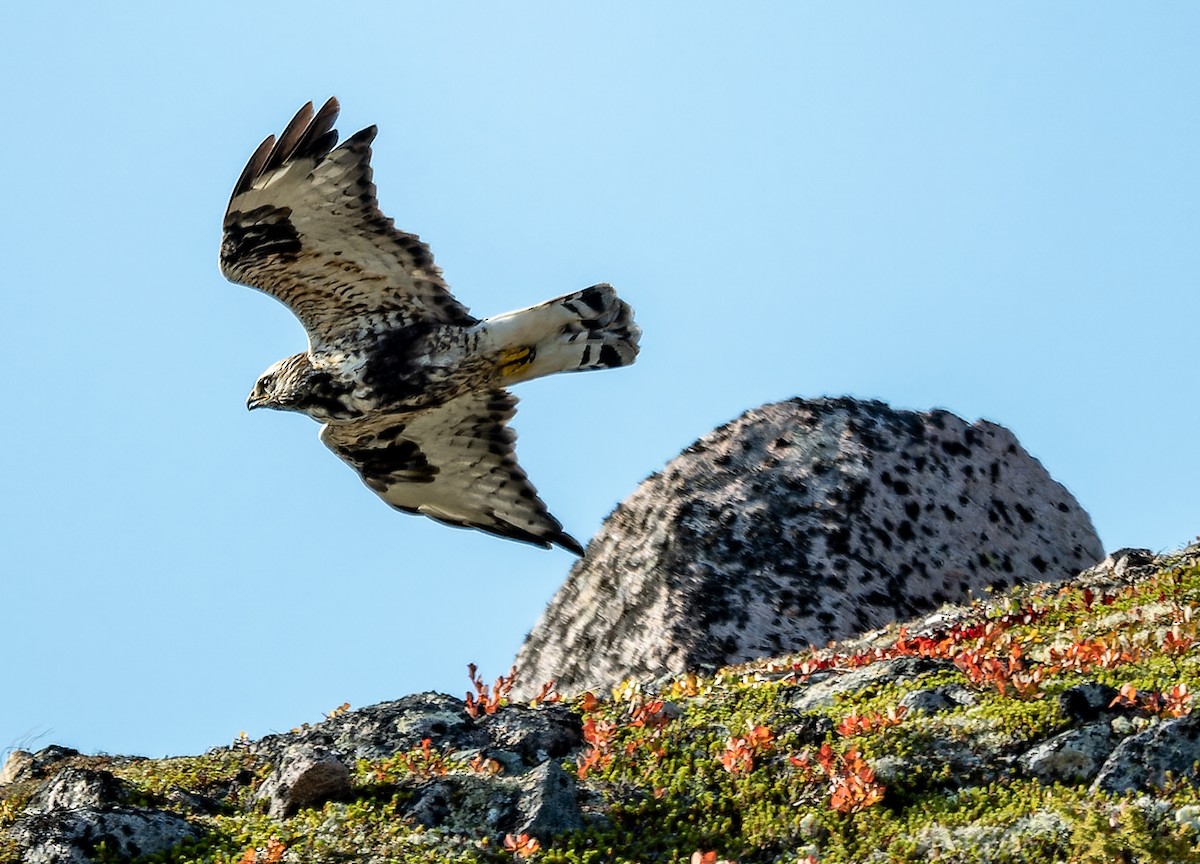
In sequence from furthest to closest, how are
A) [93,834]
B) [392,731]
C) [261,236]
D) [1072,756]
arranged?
[261,236], [392,731], [1072,756], [93,834]

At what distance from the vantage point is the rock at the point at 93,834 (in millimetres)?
9125

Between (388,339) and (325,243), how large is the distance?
1.23 m

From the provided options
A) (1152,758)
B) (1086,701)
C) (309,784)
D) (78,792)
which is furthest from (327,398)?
(1152,758)

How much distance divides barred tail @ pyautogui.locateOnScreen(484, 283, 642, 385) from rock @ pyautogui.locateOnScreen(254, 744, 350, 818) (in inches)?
249

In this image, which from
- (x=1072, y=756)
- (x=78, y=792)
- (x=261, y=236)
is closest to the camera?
(x=1072, y=756)

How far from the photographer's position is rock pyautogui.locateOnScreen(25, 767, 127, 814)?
9914 millimetres

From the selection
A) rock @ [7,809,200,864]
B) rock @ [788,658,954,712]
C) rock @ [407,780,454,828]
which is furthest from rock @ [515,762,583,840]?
rock @ [788,658,954,712]

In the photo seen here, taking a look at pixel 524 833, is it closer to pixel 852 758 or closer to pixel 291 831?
pixel 291 831

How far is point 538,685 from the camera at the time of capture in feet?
67.6

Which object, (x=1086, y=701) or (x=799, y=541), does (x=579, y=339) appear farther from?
(x=1086, y=701)

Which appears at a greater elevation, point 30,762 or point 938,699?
point 30,762

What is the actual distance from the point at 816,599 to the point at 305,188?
9.07m

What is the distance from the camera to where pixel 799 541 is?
65.7ft

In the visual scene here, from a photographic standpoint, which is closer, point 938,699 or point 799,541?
point 938,699
